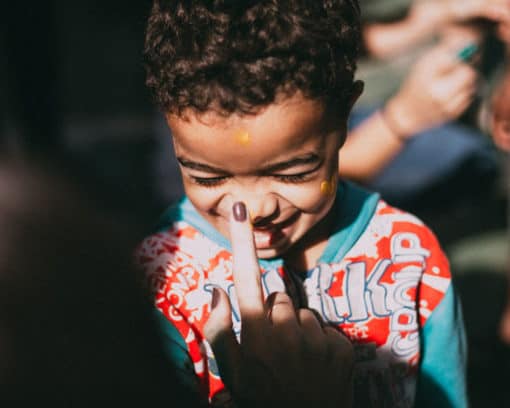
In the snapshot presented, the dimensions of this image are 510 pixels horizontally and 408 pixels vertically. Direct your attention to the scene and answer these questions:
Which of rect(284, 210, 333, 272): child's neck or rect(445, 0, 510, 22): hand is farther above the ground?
rect(445, 0, 510, 22): hand

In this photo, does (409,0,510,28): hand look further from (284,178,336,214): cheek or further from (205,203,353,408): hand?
(205,203,353,408): hand

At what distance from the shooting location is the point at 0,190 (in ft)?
1.88

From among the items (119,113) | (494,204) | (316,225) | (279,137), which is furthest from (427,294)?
(119,113)

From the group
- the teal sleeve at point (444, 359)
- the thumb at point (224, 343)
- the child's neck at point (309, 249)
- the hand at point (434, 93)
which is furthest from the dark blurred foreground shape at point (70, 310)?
the hand at point (434, 93)

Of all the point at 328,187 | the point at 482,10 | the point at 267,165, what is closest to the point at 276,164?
the point at 267,165

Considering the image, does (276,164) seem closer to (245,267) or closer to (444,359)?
(245,267)

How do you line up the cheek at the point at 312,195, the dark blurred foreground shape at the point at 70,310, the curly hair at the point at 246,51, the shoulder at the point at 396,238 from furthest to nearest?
the shoulder at the point at 396,238, the cheek at the point at 312,195, the curly hair at the point at 246,51, the dark blurred foreground shape at the point at 70,310

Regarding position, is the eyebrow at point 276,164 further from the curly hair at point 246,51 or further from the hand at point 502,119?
the hand at point 502,119

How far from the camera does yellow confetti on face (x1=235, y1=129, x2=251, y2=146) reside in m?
0.81

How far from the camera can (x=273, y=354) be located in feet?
2.59

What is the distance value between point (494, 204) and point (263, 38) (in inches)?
104

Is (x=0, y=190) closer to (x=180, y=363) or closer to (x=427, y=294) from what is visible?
(x=180, y=363)

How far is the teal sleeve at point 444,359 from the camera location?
101 cm

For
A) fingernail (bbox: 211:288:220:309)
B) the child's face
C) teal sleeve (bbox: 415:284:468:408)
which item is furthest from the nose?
teal sleeve (bbox: 415:284:468:408)
